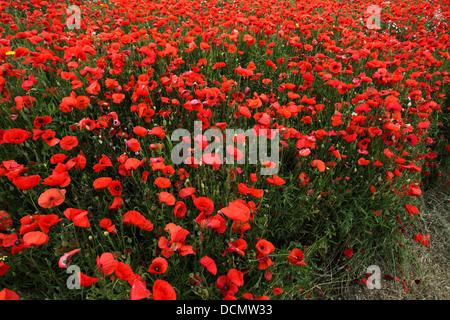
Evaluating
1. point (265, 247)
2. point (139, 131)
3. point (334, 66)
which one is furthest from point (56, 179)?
point (334, 66)

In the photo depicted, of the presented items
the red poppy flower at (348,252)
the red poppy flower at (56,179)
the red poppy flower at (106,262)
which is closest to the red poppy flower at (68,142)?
the red poppy flower at (56,179)

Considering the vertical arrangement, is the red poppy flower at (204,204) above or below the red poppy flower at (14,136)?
below

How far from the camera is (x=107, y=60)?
9.58 feet

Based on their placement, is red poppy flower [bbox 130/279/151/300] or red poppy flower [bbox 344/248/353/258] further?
red poppy flower [bbox 344/248/353/258]

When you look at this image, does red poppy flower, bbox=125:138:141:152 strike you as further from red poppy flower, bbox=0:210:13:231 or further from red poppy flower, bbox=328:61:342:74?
red poppy flower, bbox=328:61:342:74

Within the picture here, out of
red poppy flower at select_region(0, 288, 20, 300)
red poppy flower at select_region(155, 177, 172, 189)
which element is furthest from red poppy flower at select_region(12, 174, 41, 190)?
red poppy flower at select_region(155, 177, 172, 189)

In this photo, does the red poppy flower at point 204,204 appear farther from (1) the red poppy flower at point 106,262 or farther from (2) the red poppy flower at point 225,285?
(1) the red poppy flower at point 106,262

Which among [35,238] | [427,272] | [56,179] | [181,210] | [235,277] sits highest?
[56,179]

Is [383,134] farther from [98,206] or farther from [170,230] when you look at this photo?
[98,206]

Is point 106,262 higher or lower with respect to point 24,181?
lower

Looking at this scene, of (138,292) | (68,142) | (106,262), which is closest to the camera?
(138,292)

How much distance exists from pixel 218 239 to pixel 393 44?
153 inches

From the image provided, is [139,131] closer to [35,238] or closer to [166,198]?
[166,198]
